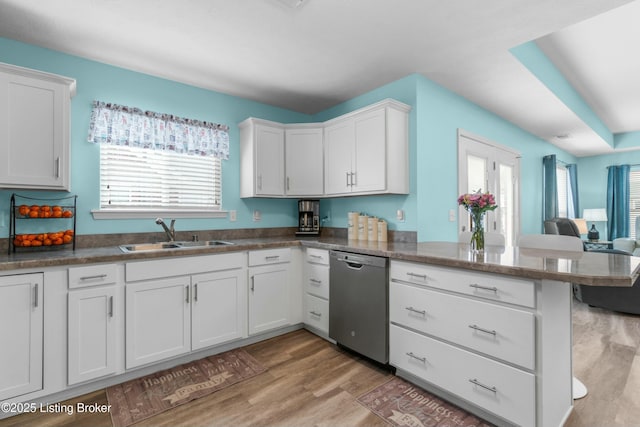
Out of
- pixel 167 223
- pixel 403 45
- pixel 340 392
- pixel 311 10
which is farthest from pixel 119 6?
pixel 340 392

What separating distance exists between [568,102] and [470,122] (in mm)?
1343

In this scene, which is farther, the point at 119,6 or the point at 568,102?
the point at 568,102

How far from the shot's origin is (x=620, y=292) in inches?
138

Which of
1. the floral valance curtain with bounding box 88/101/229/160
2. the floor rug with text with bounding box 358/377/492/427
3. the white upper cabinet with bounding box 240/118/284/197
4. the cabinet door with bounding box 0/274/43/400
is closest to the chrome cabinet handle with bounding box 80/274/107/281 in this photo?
the cabinet door with bounding box 0/274/43/400

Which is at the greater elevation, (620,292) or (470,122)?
(470,122)

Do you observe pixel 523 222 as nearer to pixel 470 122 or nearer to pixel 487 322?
pixel 470 122

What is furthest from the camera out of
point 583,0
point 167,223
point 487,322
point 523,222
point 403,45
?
point 523,222

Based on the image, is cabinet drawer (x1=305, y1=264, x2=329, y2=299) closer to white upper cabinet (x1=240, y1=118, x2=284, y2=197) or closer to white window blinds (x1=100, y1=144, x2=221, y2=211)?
white upper cabinet (x1=240, y1=118, x2=284, y2=197)

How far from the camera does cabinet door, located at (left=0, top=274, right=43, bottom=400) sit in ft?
5.75

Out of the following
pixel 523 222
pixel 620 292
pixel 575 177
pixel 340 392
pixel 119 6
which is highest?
pixel 119 6

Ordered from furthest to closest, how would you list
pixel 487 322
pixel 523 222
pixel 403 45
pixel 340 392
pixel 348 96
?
pixel 523 222 → pixel 348 96 → pixel 403 45 → pixel 340 392 → pixel 487 322

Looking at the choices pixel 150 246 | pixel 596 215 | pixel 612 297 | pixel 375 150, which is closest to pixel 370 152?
pixel 375 150

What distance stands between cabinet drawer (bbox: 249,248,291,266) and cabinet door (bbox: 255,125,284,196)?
714mm

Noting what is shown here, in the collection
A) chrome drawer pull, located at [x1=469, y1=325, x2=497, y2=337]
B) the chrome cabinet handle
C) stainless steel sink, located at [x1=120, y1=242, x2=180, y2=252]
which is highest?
stainless steel sink, located at [x1=120, y1=242, x2=180, y2=252]
